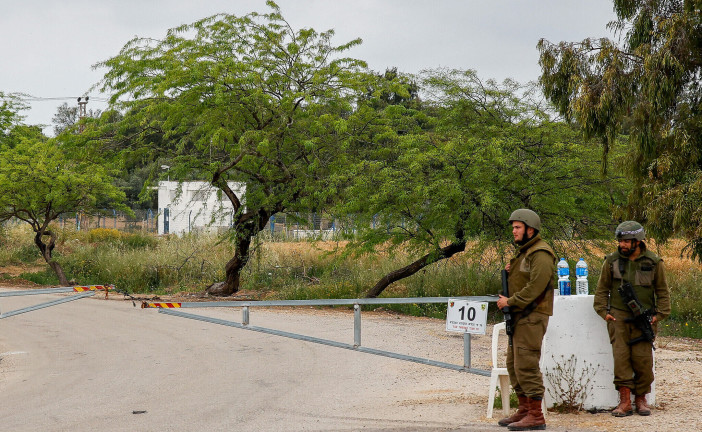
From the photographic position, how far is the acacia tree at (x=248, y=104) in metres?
20.7

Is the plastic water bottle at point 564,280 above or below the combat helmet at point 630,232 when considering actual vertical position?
below

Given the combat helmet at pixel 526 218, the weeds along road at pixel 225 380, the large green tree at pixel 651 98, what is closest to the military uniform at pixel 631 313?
the combat helmet at pixel 526 218

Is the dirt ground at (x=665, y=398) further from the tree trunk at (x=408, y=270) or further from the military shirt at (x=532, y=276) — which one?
the tree trunk at (x=408, y=270)

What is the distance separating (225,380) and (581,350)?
15.8 ft

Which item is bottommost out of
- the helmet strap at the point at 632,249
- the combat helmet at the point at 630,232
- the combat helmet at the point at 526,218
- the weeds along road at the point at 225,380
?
the weeds along road at the point at 225,380

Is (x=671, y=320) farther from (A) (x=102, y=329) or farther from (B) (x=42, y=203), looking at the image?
(B) (x=42, y=203)

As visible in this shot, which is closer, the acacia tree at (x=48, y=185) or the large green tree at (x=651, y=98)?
the large green tree at (x=651, y=98)

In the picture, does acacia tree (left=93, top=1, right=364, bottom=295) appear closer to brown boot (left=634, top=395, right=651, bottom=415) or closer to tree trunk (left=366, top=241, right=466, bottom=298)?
tree trunk (left=366, top=241, right=466, bottom=298)

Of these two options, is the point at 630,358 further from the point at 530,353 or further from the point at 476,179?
the point at 476,179

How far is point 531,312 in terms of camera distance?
22.7 ft

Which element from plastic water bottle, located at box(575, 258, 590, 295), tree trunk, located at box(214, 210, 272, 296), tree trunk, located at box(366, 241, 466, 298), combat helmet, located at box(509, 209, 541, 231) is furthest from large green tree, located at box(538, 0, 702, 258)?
tree trunk, located at box(214, 210, 272, 296)

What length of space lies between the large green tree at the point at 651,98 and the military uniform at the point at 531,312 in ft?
28.3

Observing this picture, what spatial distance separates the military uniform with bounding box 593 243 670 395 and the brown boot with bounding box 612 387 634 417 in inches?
1.9

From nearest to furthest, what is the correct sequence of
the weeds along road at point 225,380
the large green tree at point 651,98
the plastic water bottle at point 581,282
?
the weeds along road at point 225,380 < the plastic water bottle at point 581,282 < the large green tree at point 651,98
